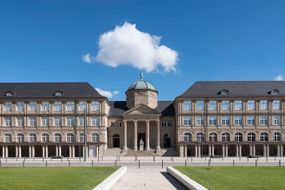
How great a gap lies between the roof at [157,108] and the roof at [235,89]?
808cm

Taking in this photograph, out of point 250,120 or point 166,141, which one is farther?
point 166,141

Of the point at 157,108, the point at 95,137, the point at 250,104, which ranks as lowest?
the point at 95,137

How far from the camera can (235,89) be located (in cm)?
7494

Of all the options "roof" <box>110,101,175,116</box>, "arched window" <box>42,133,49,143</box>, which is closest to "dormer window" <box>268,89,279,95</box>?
"roof" <box>110,101,175,116</box>

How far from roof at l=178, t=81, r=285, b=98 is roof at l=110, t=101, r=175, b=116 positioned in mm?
8084

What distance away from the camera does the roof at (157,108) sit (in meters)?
81.3

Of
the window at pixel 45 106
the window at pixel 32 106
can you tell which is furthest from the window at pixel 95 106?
the window at pixel 32 106

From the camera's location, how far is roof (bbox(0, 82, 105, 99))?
75500mm

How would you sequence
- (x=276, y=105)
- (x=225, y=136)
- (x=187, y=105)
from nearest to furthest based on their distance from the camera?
(x=276, y=105)
(x=225, y=136)
(x=187, y=105)

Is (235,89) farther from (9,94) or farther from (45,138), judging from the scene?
(9,94)

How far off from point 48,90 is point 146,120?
67.2ft

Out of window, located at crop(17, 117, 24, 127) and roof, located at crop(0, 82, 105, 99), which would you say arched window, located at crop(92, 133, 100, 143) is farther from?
window, located at crop(17, 117, 24, 127)

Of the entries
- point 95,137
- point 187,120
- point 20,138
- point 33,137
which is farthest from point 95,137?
point 187,120

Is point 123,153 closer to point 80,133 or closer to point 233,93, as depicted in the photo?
point 80,133
